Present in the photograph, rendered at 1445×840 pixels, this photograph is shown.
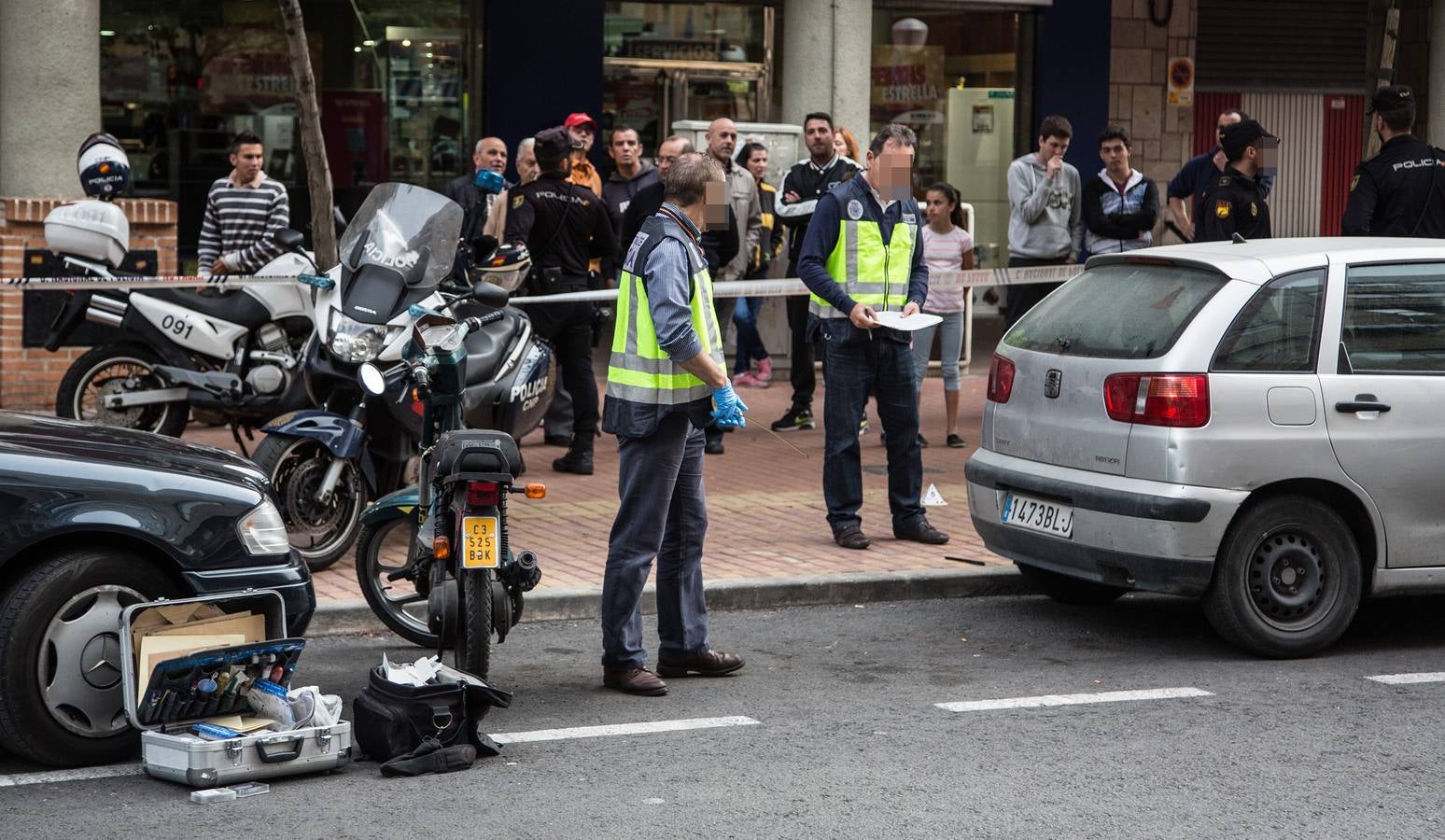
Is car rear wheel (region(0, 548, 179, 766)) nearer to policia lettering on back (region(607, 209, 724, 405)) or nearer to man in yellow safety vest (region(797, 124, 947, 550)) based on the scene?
policia lettering on back (region(607, 209, 724, 405))

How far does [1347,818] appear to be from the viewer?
5.14 meters

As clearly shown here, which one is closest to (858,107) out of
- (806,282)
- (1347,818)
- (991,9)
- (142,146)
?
(991,9)

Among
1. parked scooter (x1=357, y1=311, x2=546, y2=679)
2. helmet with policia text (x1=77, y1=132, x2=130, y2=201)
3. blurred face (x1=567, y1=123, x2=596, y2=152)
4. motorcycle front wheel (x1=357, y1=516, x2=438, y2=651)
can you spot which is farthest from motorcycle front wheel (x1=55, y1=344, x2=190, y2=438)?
blurred face (x1=567, y1=123, x2=596, y2=152)

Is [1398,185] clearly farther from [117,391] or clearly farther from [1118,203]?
[117,391]

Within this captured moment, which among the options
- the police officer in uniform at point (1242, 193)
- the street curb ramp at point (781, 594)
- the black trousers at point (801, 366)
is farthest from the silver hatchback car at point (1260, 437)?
the black trousers at point (801, 366)

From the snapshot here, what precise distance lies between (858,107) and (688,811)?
10.7 m

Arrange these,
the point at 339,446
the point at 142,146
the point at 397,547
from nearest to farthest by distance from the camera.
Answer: the point at 397,547 → the point at 339,446 → the point at 142,146

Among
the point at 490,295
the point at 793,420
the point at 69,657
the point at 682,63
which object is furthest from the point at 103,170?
the point at 682,63

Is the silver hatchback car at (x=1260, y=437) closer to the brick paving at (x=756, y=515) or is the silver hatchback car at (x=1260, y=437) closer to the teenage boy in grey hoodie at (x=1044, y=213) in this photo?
the brick paving at (x=756, y=515)

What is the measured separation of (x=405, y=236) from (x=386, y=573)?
1.81 meters

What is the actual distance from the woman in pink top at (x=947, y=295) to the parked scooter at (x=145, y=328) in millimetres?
4098

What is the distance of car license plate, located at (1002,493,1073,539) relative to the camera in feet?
23.9

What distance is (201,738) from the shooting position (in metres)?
5.34

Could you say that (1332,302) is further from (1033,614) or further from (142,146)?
(142,146)
